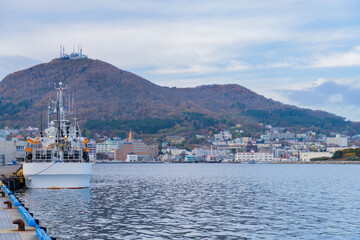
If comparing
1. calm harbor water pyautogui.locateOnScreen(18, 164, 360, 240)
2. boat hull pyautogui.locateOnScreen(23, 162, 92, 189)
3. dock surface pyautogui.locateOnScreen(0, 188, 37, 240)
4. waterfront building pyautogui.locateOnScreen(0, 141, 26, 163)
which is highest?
waterfront building pyautogui.locateOnScreen(0, 141, 26, 163)

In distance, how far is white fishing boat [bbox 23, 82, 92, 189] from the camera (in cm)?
6719

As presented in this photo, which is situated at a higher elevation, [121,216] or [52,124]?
[52,124]

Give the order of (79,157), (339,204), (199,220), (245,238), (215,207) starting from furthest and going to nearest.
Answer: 1. (79,157)
2. (339,204)
3. (215,207)
4. (199,220)
5. (245,238)

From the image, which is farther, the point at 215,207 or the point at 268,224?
the point at 215,207

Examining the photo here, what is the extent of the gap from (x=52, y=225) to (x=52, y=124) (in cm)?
3701

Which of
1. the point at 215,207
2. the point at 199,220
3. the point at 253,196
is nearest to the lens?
the point at 199,220

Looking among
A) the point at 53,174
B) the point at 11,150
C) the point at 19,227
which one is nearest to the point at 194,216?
the point at 19,227

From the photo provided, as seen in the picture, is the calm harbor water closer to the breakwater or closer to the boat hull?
the boat hull

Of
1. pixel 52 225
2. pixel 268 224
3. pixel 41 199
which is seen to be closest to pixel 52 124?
pixel 41 199

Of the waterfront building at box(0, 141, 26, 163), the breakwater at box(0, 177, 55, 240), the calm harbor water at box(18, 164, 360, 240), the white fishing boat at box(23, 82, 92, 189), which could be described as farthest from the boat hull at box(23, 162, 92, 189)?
the waterfront building at box(0, 141, 26, 163)

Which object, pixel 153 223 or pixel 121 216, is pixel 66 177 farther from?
pixel 153 223

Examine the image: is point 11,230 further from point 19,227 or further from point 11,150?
point 11,150

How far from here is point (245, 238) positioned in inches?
1336

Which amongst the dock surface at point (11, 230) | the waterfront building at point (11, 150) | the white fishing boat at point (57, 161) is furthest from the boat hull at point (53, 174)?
the waterfront building at point (11, 150)
